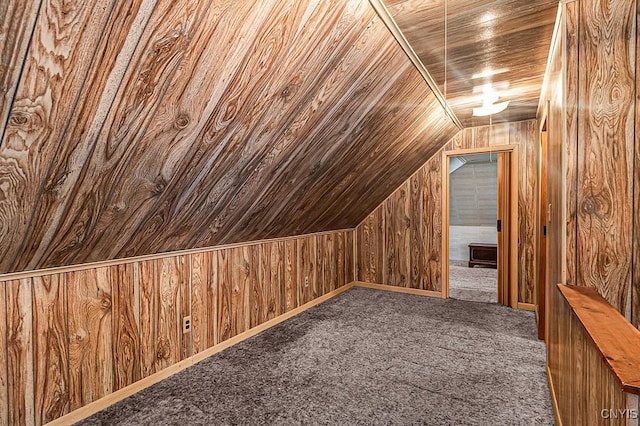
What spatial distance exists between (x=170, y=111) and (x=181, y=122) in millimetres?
87

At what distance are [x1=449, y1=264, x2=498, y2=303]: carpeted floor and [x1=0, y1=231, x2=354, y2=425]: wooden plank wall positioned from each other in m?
2.83

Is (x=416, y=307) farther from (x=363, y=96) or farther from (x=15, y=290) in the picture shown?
(x=15, y=290)

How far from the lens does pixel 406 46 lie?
2.10 metres

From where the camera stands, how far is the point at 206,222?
2.44 meters

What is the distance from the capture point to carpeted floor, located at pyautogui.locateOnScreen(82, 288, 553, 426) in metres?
1.94

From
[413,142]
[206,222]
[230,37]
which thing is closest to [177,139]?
[230,37]

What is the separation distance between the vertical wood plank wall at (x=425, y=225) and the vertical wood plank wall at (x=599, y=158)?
2.41 meters

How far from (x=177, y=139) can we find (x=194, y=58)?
43 cm

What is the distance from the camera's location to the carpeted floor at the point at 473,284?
451 cm

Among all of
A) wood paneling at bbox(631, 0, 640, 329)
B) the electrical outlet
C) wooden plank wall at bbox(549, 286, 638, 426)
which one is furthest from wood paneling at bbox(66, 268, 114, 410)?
wood paneling at bbox(631, 0, 640, 329)

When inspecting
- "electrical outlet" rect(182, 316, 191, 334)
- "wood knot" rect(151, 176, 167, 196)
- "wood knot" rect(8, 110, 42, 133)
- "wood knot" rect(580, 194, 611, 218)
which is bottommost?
"electrical outlet" rect(182, 316, 191, 334)

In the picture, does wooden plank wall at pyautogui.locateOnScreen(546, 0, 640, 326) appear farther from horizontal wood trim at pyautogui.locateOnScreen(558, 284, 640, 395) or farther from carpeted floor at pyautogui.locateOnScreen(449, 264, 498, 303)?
A: carpeted floor at pyautogui.locateOnScreen(449, 264, 498, 303)

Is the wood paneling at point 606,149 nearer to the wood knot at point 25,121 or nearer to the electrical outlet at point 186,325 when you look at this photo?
the wood knot at point 25,121

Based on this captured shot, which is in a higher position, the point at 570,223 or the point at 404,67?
the point at 404,67
